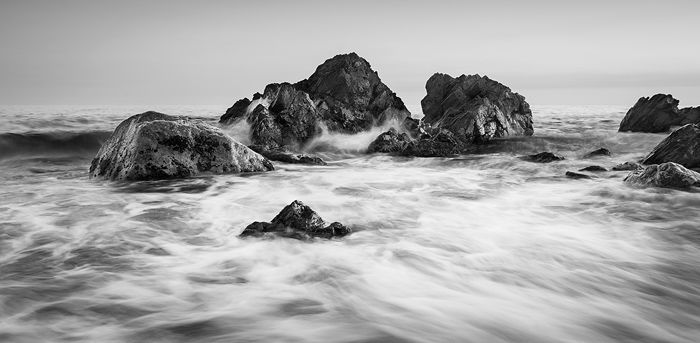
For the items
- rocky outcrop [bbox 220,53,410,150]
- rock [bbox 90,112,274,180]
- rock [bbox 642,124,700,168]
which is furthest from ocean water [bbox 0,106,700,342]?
rocky outcrop [bbox 220,53,410,150]

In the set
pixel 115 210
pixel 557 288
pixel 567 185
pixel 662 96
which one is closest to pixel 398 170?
pixel 567 185

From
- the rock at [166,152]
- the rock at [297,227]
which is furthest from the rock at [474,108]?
the rock at [297,227]

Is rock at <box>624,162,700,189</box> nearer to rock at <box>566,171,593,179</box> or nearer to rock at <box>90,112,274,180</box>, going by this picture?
rock at <box>566,171,593,179</box>

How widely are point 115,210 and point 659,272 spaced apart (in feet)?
24.2

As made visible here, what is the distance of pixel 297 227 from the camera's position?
6.23 metres

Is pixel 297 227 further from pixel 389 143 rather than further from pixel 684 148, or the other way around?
pixel 389 143

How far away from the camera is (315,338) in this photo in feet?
12.0

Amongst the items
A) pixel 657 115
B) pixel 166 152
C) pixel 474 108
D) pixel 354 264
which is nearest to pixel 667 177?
pixel 354 264

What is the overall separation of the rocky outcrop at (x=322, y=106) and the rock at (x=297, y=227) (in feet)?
33.8

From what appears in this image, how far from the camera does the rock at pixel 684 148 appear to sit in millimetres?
12422

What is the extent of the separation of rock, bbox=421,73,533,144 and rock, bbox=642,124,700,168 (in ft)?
21.6

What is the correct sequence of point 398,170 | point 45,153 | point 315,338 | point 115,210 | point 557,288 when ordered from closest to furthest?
point 315,338 < point 557,288 < point 115,210 < point 398,170 < point 45,153

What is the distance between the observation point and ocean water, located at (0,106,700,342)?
3969 millimetres

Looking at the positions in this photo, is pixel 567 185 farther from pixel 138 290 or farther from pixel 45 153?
pixel 45 153
